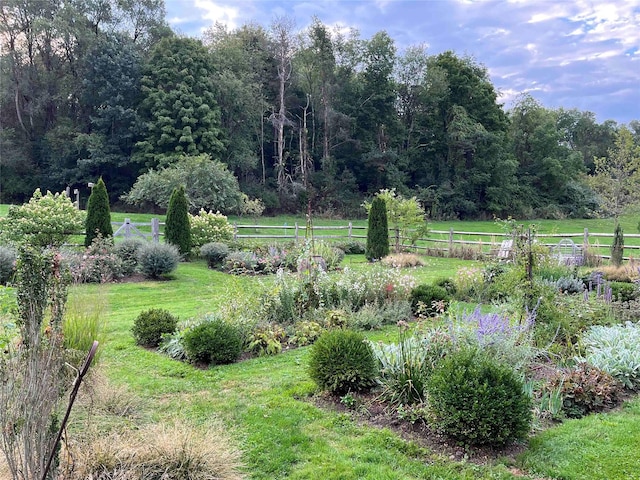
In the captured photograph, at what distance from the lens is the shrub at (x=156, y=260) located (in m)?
10.9

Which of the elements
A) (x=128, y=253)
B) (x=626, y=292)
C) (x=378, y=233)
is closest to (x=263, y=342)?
(x=626, y=292)

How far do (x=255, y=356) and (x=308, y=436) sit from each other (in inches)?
82.3

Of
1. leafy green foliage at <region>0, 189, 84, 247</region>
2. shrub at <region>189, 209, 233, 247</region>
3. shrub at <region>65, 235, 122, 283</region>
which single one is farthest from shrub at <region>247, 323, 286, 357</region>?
shrub at <region>189, 209, 233, 247</region>

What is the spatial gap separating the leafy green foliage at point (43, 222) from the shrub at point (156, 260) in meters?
2.55

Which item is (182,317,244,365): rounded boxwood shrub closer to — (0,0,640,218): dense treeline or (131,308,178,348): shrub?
→ (131,308,178,348): shrub

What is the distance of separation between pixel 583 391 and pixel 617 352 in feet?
3.31

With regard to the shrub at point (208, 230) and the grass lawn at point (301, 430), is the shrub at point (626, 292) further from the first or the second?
the shrub at point (208, 230)

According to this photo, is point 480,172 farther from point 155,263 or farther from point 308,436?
point 308,436

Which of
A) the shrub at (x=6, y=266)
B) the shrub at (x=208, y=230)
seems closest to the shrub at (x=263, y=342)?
the shrub at (x=6, y=266)

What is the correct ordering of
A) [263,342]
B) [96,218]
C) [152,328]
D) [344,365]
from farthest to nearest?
[96,218] → [152,328] → [263,342] → [344,365]

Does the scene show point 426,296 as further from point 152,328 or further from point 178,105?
point 178,105

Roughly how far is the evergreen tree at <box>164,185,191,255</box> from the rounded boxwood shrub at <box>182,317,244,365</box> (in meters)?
8.86

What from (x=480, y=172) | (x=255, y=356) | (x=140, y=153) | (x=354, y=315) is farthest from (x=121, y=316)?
(x=480, y=172)

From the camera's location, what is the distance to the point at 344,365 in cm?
407
